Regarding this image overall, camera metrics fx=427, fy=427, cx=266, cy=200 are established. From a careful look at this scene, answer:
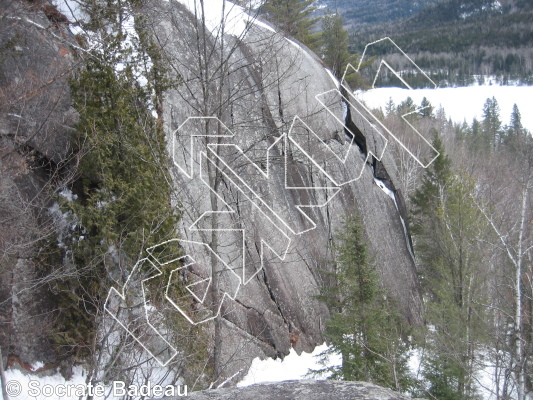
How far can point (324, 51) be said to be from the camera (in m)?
24.9

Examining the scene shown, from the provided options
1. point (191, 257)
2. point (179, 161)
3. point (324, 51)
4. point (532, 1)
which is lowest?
point (191, 257)

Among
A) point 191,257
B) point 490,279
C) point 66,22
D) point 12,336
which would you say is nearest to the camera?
point 12,336

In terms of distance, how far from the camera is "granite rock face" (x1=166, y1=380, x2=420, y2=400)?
189 cm

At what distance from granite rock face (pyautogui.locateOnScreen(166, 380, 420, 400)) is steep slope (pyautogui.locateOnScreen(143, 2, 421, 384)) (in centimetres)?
427

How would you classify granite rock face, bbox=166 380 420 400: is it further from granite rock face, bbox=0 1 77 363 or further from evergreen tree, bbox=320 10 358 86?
evergreen tree, bbox=320 10 358 86

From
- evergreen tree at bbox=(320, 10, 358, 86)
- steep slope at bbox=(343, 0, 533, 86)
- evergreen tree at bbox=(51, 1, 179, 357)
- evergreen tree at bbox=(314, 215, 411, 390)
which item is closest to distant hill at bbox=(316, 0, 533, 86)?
steep slope at bbox=(343, 0, 533, 86)

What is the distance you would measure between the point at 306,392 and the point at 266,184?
28.7 ft

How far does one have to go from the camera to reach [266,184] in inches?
417

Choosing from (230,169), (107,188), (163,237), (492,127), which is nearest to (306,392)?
(230,169)

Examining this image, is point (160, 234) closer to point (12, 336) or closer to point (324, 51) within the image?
point (12, 336)

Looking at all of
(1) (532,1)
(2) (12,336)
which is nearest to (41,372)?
(2) (12,336)

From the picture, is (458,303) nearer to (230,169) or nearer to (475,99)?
(230,169)

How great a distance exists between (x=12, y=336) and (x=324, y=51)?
72.9 ft

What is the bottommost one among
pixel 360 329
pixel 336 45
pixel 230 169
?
pixel 360 329
